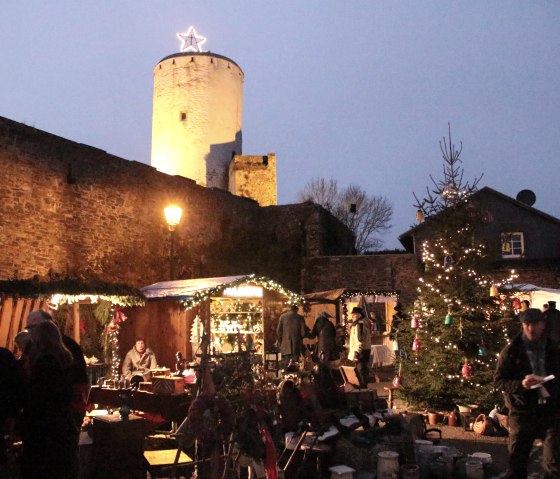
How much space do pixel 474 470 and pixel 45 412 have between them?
12.2 feet

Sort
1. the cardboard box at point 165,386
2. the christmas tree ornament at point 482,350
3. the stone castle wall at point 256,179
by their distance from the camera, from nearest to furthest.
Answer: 1. the cardboard box at point 165,386
2. the christmas tree ornament at point 482,350
3. the stone castle wall at point 256,179

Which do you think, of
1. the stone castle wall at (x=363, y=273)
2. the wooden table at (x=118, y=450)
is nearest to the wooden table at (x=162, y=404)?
the wooden table at (x=118, y=450)

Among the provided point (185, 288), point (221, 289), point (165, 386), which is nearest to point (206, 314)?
point (221, 289)

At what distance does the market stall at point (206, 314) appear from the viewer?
11.3 m

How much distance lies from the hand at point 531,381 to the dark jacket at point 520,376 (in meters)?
0.08

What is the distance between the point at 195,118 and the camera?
102ft

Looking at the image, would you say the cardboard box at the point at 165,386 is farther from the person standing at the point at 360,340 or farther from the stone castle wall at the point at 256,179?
the stone castle wall at the point at 256,179

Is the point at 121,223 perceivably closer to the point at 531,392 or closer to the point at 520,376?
the point at 520,376

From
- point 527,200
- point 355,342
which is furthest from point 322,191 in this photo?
point 355,342

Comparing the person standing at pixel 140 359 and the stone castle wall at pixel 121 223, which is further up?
the stone castle wall at pixel 121 223

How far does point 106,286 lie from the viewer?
10.2 m

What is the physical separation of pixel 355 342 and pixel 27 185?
8.21 metres

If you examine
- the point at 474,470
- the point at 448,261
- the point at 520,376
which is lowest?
the point at 474,470

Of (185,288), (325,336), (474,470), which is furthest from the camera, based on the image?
(185,288)
